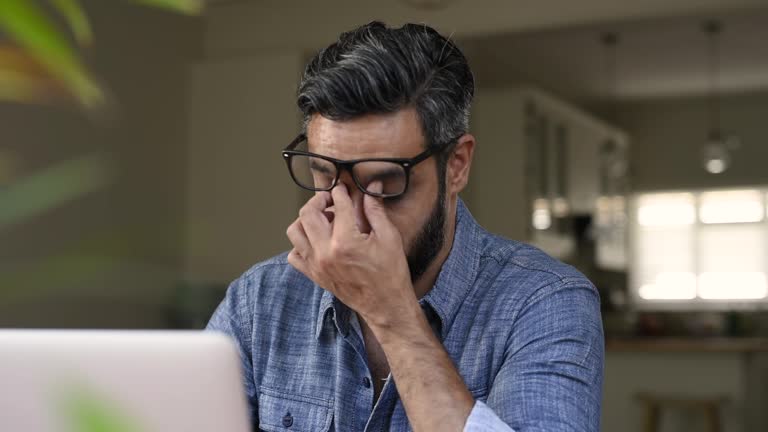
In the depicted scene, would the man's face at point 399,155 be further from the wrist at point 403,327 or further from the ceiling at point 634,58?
the ceiling at point 634,58

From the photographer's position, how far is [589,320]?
1.23m

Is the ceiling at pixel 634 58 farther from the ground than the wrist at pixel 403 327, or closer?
farther from the ground

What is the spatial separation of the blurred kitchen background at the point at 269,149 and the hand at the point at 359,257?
2.04 m

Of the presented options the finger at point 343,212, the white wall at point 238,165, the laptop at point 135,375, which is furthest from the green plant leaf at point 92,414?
the white wall at point 238,165

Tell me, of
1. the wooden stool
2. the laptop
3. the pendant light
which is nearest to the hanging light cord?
the pendant light

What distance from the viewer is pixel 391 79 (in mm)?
1270

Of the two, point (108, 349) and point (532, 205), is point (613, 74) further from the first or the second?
point (108, 349)

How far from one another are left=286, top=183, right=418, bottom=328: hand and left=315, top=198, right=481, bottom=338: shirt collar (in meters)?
0.14

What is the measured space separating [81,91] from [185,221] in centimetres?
571

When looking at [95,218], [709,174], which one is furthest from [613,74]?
[95,218]

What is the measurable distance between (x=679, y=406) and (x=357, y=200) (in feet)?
15.5

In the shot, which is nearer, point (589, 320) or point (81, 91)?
point (81, 91)

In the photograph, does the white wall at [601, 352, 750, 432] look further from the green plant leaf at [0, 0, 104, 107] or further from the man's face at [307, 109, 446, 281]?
the green plant leaf at [0, 0, 104, 107]

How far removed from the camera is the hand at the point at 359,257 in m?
1.17
